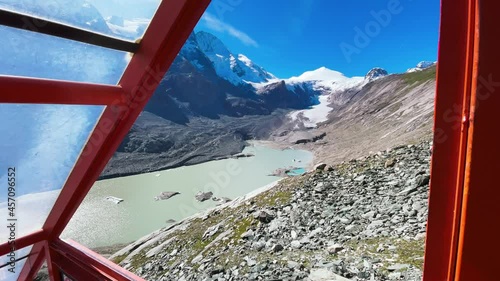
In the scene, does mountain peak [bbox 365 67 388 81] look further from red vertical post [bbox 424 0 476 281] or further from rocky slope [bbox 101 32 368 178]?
Result: red vertical post [bbox 424 0 476 281]

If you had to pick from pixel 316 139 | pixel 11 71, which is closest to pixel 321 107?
pixel 316 139

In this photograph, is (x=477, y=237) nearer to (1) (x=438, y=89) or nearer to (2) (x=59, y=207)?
(1) (x=438, y=89)

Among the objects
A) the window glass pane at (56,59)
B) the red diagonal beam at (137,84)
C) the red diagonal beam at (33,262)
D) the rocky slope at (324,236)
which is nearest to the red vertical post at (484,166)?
the red diagonal beam at (137,84)

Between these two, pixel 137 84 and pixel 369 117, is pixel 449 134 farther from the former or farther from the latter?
pixel 369 117

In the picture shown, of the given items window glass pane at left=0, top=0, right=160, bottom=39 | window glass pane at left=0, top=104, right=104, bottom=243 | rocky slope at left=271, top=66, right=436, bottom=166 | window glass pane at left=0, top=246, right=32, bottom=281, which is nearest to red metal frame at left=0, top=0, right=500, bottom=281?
window glass pane at left=0, top=0, right=160, bottom=39

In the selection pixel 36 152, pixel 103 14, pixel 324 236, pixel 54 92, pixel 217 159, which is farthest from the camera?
pixel 217 159

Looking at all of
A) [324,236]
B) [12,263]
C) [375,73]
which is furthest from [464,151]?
[375,73]
